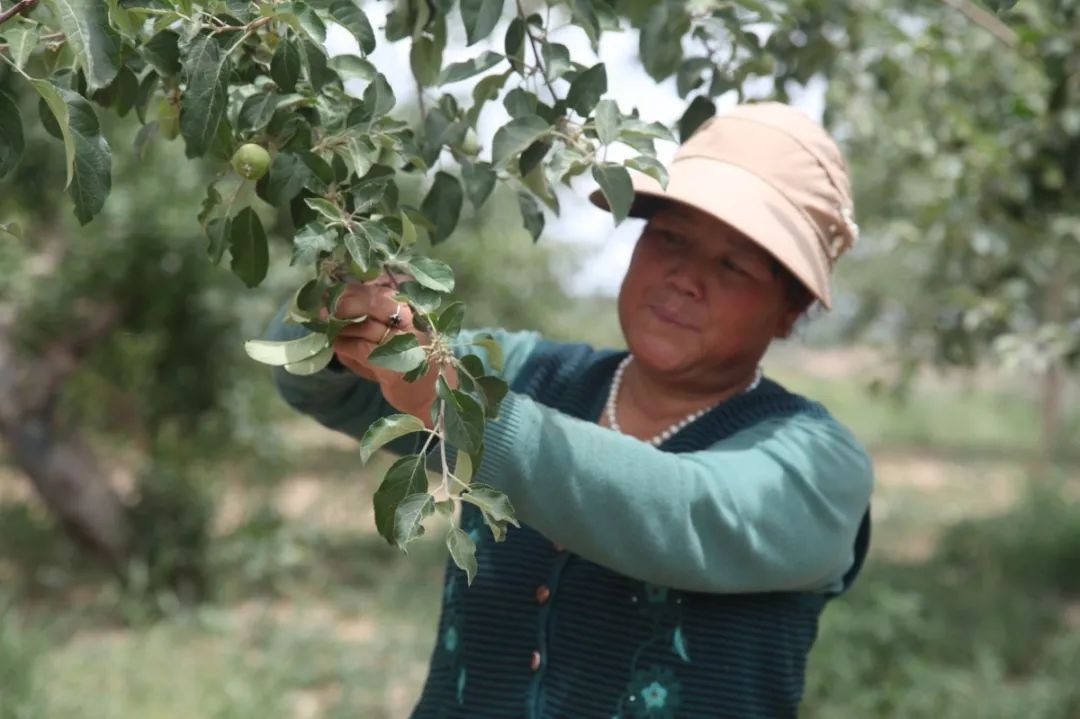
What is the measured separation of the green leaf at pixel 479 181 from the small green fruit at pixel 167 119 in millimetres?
283

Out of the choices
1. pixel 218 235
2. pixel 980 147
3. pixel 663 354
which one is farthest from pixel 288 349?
pixel 980 147

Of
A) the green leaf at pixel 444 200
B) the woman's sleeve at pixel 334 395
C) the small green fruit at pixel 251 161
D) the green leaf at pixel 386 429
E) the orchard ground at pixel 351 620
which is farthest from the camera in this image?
the orchard ground at pixel 351 620

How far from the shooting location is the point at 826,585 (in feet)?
5.04

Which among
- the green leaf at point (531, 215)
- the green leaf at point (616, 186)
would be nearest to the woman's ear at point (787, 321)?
the green leaf at point (531, 215)

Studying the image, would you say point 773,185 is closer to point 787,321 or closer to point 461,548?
point 787,321

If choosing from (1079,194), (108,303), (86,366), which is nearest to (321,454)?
(86,366)

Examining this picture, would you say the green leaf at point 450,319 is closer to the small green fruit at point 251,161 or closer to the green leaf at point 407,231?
the green leaf at point 407,231

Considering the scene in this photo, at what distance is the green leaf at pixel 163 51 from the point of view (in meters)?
1.11

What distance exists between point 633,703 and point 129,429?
5443mm

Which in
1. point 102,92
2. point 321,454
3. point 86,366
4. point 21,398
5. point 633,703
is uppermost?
point 102,92

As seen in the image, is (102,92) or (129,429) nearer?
(102,92)

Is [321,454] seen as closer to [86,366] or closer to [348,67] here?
[86,366]

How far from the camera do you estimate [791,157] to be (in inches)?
61.0

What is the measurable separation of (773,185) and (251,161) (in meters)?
0.62
